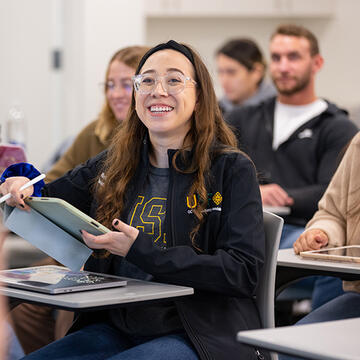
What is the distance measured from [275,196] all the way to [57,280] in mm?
2110

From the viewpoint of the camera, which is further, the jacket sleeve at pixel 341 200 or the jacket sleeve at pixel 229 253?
the jacket sleeve at pixel 341 200

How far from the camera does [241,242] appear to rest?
206cm

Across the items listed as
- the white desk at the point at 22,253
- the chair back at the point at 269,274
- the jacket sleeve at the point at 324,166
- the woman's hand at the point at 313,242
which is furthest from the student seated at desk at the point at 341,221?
the white desk at the point at 22,253

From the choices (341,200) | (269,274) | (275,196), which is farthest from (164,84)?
(275,196)

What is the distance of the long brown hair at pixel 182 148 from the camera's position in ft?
7.34

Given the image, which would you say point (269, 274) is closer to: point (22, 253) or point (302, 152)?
point (302, 152)

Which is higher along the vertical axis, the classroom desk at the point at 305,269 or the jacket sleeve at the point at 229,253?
the jacket sleeve at the point at 229,253

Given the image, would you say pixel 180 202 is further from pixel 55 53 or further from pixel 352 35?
pixel 352 35

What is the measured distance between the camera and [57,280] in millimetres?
2055

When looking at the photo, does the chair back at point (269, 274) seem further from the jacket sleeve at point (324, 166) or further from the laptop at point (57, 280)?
the jacket sleeve at point (324, 166)

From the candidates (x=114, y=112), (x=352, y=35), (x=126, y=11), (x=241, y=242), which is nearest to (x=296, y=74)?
(x=114, y=112)

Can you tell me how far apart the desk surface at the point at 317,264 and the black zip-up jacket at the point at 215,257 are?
22 centimetres

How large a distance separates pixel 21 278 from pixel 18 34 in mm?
4534

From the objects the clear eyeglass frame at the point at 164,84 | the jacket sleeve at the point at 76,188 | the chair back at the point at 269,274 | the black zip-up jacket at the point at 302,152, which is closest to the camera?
the chair back at the point at 269,274
